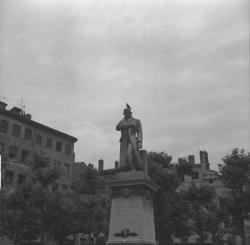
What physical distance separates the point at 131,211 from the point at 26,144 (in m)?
38.3

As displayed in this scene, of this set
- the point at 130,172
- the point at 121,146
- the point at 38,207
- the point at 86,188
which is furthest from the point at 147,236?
the point at 86,188

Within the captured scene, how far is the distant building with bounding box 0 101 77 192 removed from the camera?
46188 millimetres

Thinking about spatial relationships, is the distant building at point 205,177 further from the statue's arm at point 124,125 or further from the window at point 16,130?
the statue's arm at point 124,125

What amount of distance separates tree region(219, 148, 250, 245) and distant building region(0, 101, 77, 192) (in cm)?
1951

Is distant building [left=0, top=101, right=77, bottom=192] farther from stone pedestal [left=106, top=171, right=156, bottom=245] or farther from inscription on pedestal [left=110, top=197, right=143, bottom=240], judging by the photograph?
inscription on pedestal [left=110, top=197, right=143, bottom=240]

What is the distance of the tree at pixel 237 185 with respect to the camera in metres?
32.8

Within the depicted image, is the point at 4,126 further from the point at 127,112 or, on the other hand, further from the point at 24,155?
the point at 127,112

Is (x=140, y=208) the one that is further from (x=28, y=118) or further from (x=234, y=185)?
(x=28, y=118)

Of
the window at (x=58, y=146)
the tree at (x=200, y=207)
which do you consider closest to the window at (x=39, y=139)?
the window at (x=58, y=146)

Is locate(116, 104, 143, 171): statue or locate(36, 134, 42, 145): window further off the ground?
locate(36, 134, 42, 145): window

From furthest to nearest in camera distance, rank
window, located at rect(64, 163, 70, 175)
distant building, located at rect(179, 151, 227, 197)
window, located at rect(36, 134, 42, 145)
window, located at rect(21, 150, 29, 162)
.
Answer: distant building, located at rect(179, 151, 227, 197) < window, located at rect(64, 163, 70, 175) < window, located at rect(36, 134, 42, 145) < window, located at rect(21, 150, 29, 162)

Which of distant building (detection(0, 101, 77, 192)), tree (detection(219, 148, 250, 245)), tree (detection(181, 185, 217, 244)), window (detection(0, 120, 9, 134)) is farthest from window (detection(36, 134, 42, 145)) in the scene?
tree (detection(219, 148, 250, 245))

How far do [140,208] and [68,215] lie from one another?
1854cm

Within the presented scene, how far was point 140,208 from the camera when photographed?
1374 cm
